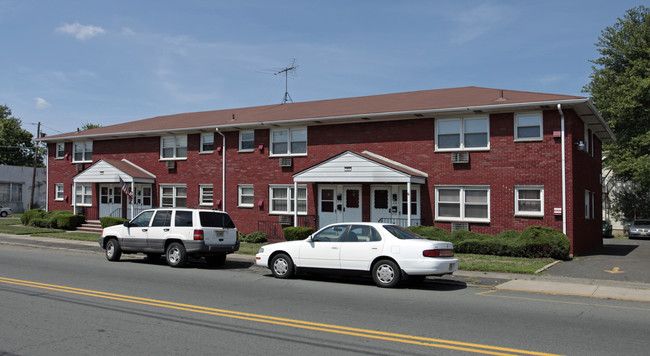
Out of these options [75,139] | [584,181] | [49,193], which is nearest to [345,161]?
[584,181]

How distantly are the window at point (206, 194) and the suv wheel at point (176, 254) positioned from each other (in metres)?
10.6

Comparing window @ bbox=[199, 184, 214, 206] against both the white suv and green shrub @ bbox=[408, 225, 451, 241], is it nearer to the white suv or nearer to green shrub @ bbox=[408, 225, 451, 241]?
the white suv

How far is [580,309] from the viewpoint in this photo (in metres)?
9.02

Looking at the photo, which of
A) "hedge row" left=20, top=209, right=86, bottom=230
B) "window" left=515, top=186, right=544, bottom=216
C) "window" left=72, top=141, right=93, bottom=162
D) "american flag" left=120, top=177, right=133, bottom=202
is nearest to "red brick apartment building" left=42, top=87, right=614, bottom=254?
"window" left=515, top=186, right=544, bottom=216

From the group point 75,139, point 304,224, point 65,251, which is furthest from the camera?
point 75,139

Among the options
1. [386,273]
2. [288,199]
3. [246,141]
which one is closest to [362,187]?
[288,199]

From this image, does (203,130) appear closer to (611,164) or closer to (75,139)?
(75,139)

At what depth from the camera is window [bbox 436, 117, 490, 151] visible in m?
19.5

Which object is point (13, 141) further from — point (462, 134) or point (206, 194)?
point (462, 134)

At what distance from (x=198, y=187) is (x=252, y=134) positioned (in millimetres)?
4127

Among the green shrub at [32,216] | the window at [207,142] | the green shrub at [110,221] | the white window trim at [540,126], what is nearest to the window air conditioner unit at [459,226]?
the white window trim at [540,126]

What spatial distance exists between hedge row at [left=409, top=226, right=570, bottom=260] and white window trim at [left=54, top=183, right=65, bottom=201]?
2368 centimetres

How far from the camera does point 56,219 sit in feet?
93.3

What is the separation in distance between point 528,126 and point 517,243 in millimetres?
4565
